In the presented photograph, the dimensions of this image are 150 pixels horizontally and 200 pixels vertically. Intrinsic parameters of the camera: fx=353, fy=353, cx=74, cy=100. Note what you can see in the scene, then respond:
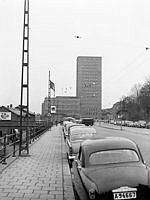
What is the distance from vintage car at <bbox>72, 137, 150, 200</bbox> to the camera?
5621 mm

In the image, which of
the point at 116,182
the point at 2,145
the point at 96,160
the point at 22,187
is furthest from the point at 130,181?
the point at 2,145

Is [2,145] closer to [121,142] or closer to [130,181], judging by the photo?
[121,142]

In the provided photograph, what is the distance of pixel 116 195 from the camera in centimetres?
557

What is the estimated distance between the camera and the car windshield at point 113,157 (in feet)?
22.7

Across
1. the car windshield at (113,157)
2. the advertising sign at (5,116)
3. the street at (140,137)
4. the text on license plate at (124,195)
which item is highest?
the advertising sign at (5,116)

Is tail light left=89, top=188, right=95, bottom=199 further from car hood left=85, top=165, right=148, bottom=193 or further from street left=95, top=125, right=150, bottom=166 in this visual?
street left=95, top=125, right=150, bottom=166

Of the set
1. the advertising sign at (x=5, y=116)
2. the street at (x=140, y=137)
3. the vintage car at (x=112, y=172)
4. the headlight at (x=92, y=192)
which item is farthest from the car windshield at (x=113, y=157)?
the advertising sign at (x=5, y=116)

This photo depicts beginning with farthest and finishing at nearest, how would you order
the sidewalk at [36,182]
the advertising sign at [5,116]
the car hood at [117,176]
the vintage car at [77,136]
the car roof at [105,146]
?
the advertising sign at [5,116] < the vintage car at [77,136] < the sidewalk at [36,182] < the car roof at [105,146] < the car hood at [117,176]

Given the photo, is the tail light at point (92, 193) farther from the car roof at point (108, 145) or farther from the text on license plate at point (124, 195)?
the car roof at point (108, 145)

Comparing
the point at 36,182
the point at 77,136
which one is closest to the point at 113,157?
the point at 36,182

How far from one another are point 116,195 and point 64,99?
10220 cm

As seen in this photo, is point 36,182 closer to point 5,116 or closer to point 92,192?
point 92,192

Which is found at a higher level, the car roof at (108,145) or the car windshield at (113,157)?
the car roof at (108,145)

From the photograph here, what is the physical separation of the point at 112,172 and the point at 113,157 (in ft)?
2.80
